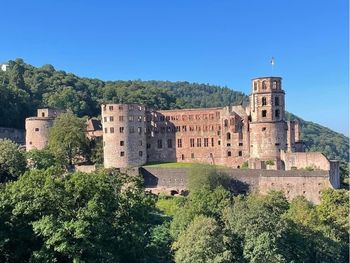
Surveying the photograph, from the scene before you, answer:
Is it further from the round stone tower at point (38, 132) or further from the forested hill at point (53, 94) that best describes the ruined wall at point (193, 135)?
the forested hill at point (53, 94)

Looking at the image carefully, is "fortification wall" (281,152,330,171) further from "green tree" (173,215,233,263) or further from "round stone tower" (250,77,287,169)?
"green tree" (173,215,233,263)

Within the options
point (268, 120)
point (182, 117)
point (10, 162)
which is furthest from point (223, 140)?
point (10, 162)

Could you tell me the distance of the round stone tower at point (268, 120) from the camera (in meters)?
79.0

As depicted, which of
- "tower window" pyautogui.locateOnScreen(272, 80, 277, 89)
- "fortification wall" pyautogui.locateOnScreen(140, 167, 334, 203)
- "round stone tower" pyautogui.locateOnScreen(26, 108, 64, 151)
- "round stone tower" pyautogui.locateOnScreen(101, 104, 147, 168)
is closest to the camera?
"fortification wall" pyautogui.locateOnScreen(140, 167, 334, 203)

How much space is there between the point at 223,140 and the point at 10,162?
31061 millimetres

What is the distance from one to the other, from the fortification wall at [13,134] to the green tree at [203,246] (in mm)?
64674

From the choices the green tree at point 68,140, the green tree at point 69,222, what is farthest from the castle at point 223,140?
the green tree at point 69,222

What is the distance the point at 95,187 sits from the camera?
40.0 meters

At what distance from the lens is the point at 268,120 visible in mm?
79562

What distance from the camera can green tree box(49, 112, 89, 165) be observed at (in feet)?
269

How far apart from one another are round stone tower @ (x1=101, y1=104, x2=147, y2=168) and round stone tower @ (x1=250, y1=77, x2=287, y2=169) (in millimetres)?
17033

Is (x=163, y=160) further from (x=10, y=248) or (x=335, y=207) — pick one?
(x=10, y=248)

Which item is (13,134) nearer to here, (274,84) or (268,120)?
(268,120)

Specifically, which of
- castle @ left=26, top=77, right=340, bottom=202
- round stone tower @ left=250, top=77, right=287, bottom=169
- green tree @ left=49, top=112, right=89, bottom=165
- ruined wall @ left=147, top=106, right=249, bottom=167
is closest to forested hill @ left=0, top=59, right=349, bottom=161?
castle @ left=26, top=77, right=340, bottom=202
